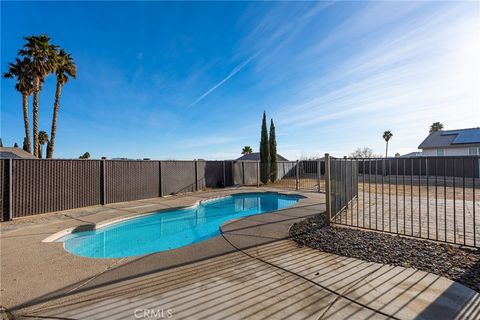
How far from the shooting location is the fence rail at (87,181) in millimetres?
6375

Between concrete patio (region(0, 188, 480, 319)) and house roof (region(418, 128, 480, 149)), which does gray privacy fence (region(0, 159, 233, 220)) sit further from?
house roof (region(418, 128, 480, 149))

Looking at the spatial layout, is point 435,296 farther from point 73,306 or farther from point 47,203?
point 47,203

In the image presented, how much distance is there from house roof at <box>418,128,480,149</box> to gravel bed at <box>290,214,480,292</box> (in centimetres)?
1996

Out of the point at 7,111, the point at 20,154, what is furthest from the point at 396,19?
the point at 20,154

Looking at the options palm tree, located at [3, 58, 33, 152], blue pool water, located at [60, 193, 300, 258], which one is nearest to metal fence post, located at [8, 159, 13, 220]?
blue pool water, located at [60, 193, 300, 258]

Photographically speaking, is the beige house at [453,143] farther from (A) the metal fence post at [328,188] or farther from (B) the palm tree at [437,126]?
(B) the palm tree at [437,126]

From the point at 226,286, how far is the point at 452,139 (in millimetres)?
24524

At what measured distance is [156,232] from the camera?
20.5 feet

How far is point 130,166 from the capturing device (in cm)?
947

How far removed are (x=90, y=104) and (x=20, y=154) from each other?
1036 centimetres

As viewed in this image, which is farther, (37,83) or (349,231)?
(37,83)

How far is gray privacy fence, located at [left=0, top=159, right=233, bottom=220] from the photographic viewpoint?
6355mm

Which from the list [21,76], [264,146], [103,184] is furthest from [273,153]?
[21,76]

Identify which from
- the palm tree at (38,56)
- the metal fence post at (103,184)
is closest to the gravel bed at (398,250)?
the metal fence post at (103,184)
